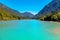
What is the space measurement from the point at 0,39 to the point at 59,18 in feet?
331

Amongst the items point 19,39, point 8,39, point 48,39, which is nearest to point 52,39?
point 48,39

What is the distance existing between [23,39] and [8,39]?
2.74 m

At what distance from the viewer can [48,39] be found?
23938mm

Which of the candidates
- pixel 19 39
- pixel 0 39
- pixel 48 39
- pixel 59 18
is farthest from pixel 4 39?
pixel 59 18

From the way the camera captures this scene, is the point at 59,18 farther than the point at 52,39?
Yes

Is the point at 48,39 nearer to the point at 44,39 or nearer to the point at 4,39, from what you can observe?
the point at 44,39

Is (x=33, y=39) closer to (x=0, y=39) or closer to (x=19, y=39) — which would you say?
(x=19, y=39)

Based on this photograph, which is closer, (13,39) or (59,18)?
(13,39)

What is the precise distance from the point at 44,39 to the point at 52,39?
145 cm

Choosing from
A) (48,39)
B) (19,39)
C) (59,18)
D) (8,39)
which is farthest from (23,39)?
(59,18)

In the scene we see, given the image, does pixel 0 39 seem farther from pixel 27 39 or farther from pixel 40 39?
pixel 40 39

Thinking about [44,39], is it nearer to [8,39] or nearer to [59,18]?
[8,39]

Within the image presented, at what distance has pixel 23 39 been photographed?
2381cm

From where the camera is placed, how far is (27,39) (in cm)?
2380
